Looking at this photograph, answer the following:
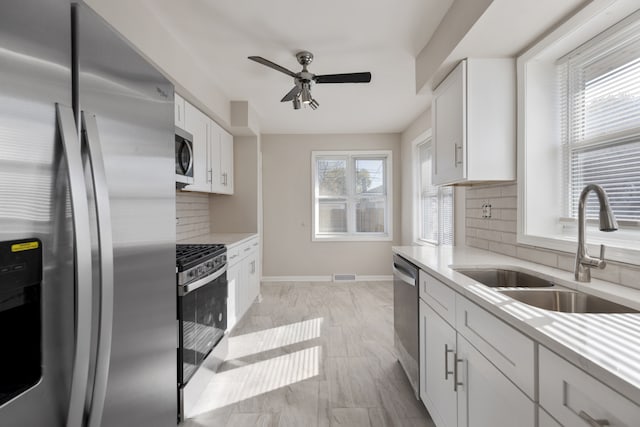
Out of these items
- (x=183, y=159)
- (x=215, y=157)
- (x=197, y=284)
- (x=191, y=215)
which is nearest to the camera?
(x=197, y=284)

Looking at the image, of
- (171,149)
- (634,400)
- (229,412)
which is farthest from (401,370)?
(171,149)

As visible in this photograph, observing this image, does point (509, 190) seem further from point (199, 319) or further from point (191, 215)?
point (191, 215)

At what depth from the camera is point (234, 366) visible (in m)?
2.54

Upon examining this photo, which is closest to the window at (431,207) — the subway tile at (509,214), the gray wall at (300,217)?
the gray wall at (300,217)

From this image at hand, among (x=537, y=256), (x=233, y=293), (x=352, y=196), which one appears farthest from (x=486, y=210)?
(x=352, y=196)

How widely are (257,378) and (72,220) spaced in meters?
2.06

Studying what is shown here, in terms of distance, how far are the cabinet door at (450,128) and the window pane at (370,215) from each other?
9.23 ft

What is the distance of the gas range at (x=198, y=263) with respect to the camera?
73.1 inches

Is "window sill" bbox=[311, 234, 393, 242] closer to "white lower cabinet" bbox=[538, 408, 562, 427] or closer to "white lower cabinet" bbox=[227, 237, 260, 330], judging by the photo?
"white lower cabinet" bbox=[227, 237, 260, 330]

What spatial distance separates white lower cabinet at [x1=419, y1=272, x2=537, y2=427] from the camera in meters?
0.99

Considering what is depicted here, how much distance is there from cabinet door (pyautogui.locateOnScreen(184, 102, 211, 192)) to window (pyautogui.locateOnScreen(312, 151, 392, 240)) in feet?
8.10

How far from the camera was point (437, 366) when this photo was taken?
1.67m

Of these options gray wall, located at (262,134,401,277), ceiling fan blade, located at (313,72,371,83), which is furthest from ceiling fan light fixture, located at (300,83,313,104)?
gray wall, located at (262,134,401,277)

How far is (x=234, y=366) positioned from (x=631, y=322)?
246 cm
